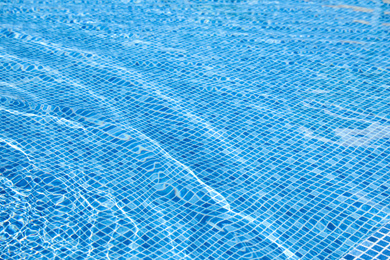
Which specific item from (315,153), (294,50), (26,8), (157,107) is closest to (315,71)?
(294,50)

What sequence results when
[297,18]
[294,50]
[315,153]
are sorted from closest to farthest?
[315,153] < [294,50] < [297,18]

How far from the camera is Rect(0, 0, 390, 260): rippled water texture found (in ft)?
6.82

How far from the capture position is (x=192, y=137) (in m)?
2.78

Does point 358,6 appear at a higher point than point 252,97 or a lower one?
higher

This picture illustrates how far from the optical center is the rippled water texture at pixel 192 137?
208 cm

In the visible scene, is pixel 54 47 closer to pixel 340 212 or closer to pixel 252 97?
pixel 252 97

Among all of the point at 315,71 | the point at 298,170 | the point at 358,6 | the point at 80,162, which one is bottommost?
the point at 80,162

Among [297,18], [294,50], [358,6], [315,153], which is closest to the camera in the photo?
[315,153]

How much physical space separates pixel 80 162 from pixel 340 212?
1.52 m

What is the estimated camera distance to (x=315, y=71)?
142 inches

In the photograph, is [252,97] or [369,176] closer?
[369,176]

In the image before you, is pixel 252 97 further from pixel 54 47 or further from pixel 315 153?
pixel 54 47

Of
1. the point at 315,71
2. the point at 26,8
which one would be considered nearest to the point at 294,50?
the point at 315,71

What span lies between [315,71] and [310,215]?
1.75 m
